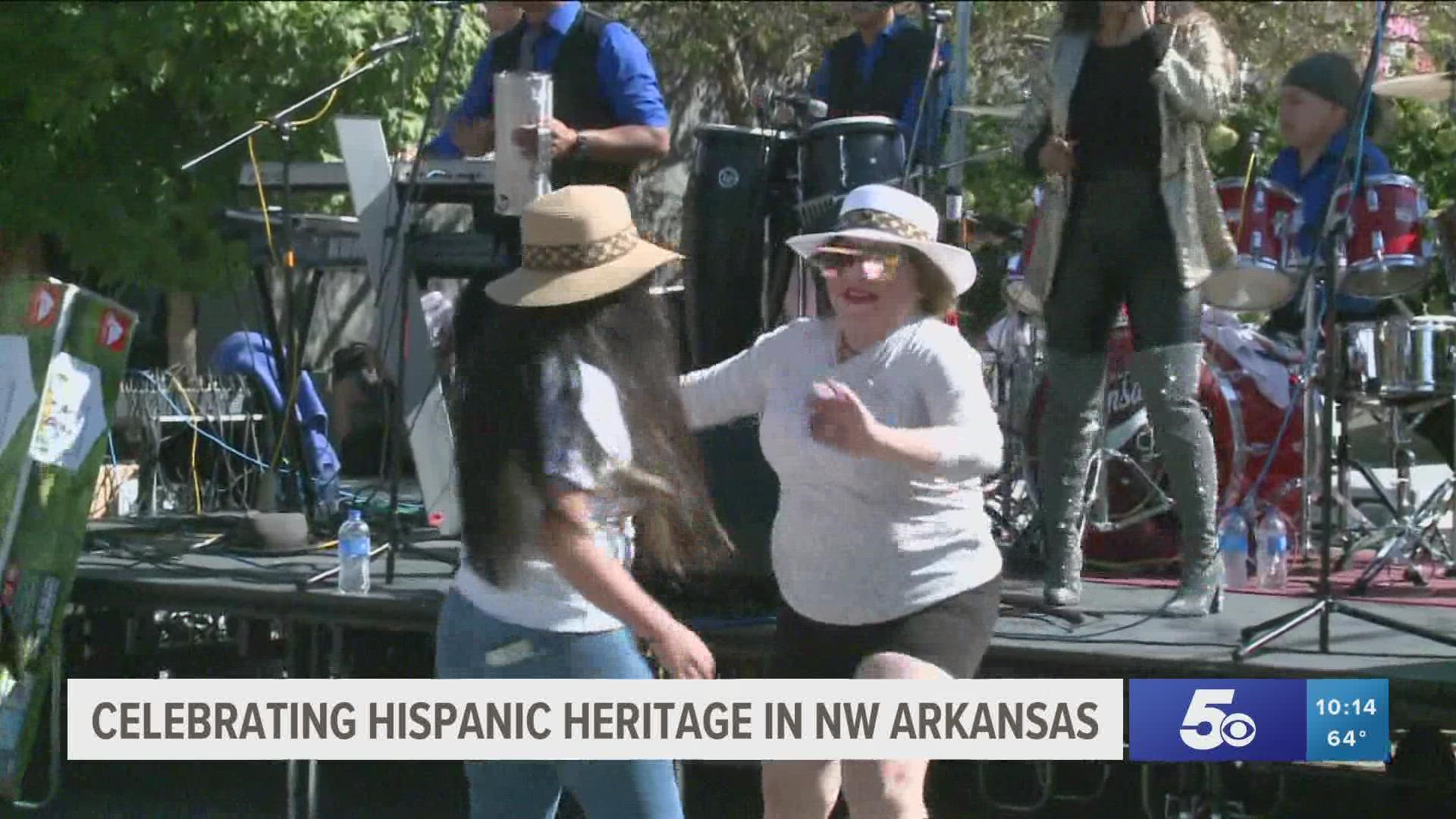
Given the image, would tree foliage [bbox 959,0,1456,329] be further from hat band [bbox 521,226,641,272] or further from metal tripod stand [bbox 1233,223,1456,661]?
hat band [bbox 521,226,641,272]

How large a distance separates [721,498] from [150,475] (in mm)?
4807

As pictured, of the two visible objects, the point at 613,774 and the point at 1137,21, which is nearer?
the point at 613,774

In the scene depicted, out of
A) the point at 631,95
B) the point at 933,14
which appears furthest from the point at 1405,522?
the point at 631,95

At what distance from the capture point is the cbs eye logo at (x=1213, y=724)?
544cm

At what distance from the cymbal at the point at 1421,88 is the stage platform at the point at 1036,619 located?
1.85 m

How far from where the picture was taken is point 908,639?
4289mm

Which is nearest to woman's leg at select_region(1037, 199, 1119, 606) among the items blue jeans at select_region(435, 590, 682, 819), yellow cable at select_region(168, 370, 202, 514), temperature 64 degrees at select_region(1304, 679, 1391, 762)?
temperature 64 degrees at select_region(1304, 679, 1391, 762)

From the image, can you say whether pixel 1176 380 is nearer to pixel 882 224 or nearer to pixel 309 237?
pixel 882 224

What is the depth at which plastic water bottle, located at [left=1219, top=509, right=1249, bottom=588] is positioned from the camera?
7.24 meters

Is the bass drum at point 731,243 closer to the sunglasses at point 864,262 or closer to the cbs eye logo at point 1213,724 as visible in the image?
the cbs eye logo at point 1213,724

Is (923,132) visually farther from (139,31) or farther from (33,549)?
(139,31)

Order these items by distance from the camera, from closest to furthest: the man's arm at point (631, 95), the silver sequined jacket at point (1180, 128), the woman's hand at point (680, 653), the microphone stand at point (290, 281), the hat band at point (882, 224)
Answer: the woman's hand at point (680, 653)
the hat band at point (882, 224)
the silver sequined jacket at point (1180, 128)
the man's arm at point (631, 95)
the microphone stand at point (290, 281)

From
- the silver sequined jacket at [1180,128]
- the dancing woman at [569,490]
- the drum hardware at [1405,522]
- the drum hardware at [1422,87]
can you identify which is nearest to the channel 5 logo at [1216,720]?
the silver sequined jacket at [1180,128]

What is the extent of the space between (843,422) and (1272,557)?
3.64 meters
